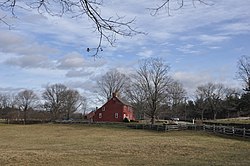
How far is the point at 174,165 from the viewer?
18.0m

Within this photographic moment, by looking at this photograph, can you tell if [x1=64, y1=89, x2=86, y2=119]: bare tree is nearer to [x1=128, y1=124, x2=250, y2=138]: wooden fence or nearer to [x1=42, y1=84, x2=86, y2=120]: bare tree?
[x1=42, y1=84, x2=86, y2=120]: bare tree

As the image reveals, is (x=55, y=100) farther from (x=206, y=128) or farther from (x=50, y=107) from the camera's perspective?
(x=206, y=128)

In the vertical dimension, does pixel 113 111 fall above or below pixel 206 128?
above

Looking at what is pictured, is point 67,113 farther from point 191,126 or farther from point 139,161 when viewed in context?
point 139,161

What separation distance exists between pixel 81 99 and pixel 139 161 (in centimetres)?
11138

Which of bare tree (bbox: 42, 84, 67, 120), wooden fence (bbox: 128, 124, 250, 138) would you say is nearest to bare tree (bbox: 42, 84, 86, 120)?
bare tree (bbox: 42, 84, 67, 120)

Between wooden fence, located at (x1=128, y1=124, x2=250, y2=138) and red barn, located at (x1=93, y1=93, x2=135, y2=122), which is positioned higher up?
red barn, located at (x1=93, y1=93, x2=135, y2=122)

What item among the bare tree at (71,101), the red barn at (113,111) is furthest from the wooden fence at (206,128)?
the bare tree at (71,101)

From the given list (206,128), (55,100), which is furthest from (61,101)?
(206,128)

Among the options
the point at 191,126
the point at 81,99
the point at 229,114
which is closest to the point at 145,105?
the point at 191,126

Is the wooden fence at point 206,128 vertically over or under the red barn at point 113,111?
under

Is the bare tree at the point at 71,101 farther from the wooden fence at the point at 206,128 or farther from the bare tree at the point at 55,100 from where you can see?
the wooden fence at the point at 206,128

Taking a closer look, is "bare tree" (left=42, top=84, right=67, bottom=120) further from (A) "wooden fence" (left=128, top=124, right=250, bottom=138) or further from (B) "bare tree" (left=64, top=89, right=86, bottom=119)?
(A) "wooden fence" (left=128, top=124, right=250, bottom=138)

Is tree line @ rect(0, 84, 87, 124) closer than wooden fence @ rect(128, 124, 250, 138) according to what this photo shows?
No
